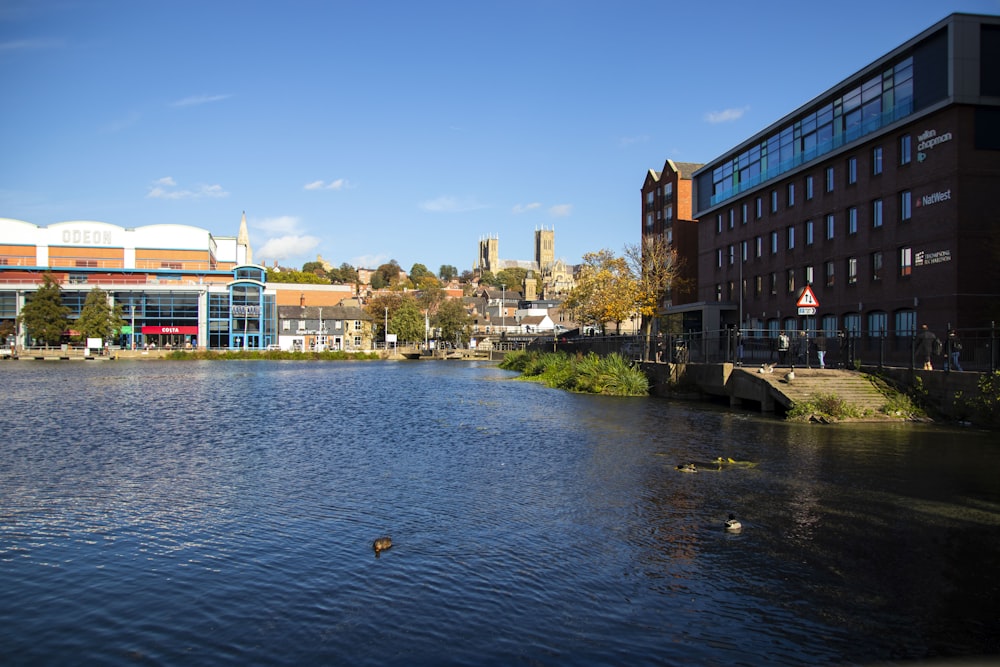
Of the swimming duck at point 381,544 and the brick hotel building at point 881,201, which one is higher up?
the brick hotel building at point 881,201

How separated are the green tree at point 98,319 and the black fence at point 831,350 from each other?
7227 cm

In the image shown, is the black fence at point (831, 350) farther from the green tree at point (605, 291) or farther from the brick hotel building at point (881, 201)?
the green tree at point (605, 291)

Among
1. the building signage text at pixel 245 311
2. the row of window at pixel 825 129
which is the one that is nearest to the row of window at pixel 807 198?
the row of window at pixel 825 129

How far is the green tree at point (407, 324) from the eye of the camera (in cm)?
11275

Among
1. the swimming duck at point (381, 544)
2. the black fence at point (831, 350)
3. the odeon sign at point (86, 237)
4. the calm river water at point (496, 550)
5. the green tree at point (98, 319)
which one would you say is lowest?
the calm river water at point (496, 550)

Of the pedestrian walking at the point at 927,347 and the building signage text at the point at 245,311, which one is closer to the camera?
the pedestrian walking at the point at 927,347

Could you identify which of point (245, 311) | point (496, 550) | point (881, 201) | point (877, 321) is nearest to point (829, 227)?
point (881, 201)

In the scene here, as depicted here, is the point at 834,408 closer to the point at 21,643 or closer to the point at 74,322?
the point at 21,643

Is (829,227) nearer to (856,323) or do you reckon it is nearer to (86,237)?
(856,323)

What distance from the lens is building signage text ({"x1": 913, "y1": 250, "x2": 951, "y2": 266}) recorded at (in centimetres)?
3478

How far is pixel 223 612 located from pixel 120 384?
41.4 m

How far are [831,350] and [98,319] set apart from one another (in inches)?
3289

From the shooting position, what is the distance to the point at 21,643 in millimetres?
7551

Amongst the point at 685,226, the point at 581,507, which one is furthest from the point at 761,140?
the point at 581,507
